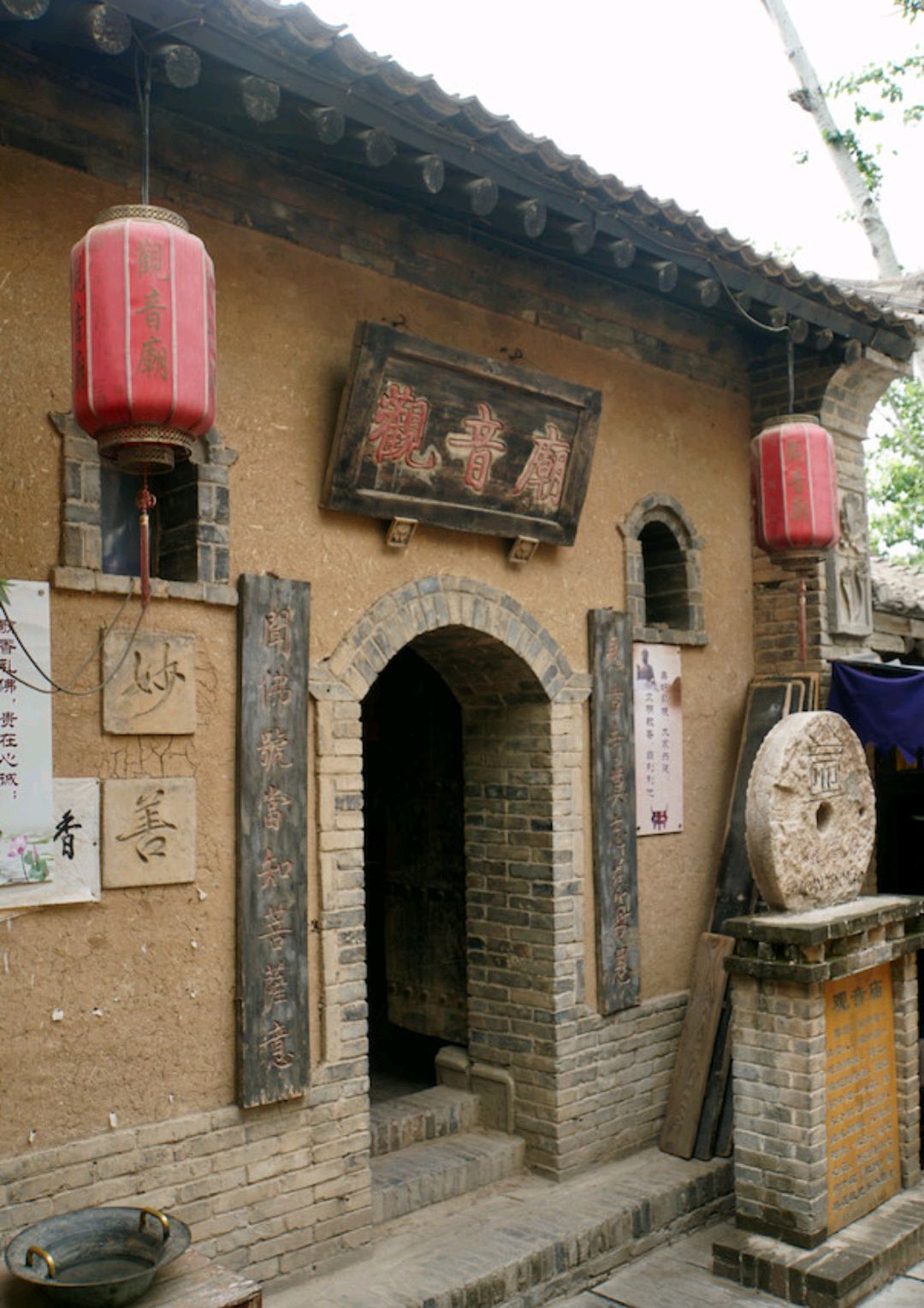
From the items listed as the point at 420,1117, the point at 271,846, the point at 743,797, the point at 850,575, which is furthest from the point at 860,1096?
the point at 850,575

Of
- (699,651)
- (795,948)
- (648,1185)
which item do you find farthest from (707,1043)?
(699,651)

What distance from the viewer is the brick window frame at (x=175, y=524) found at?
4.38 m

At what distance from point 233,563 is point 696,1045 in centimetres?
396

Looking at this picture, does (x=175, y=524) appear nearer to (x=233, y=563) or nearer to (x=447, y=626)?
(x=233, y=563)

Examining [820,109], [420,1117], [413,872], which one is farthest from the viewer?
[820,109]

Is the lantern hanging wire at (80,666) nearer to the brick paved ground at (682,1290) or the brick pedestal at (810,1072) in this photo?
the brick pedestal at (810,1072)

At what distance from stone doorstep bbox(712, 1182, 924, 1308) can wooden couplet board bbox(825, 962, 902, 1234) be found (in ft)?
0.41

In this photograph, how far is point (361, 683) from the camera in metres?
5.38

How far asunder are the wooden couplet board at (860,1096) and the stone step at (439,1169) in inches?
64.6

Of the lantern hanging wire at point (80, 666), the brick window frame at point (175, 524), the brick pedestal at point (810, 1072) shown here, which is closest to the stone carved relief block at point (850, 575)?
the brick pedestal at point (810, 1072)

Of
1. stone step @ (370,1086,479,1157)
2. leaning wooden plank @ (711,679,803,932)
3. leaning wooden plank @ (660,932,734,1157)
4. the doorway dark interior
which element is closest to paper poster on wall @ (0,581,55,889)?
stone step @ (370,1086,479,1157)

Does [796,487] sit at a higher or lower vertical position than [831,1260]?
higher

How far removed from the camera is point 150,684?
4.57m

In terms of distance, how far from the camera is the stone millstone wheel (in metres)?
5.55
